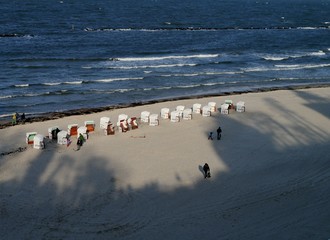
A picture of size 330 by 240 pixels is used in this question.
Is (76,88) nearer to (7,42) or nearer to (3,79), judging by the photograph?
(3,79)

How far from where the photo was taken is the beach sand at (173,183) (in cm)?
1650

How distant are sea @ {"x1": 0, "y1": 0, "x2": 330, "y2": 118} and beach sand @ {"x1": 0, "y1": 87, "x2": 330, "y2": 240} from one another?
9.78m

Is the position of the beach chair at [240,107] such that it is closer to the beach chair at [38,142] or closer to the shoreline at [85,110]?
the shoreline at [85,110]

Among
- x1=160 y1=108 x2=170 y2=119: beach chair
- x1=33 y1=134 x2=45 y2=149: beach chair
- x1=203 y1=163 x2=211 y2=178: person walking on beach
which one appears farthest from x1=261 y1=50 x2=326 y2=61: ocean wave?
x1=203 y1=163 x2=211 y2=178: person walking on beach

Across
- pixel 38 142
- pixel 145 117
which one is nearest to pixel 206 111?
pixel 145 117

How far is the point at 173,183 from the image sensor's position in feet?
65.6

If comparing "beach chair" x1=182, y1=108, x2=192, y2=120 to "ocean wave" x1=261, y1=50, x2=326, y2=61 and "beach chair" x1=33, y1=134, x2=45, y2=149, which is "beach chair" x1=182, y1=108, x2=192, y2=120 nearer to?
"beach chair" x1=33, y1=134, x2=45, y2=149

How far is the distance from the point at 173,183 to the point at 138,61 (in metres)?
34.0

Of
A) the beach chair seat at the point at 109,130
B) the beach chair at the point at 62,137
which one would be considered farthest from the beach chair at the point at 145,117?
the beach chair at the point at 62,137

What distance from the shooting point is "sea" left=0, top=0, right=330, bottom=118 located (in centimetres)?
3881

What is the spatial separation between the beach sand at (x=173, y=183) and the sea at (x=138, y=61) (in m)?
9.78

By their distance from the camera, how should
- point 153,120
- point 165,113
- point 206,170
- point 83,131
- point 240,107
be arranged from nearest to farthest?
point 206,170, point 83,131, point 153,120, point 165,113, point 240,107

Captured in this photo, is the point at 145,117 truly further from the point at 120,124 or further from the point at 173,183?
the point at 173,183

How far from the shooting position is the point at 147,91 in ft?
A: 132
